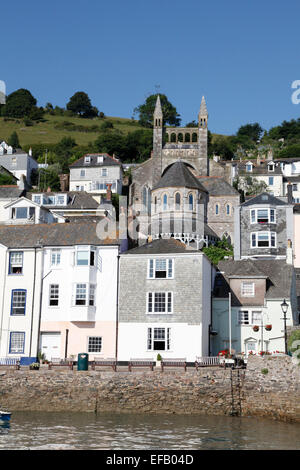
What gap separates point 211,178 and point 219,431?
60985 millimetres

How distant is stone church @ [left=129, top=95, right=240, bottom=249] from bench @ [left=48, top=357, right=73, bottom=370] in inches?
1515

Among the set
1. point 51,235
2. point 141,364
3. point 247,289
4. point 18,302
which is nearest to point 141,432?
point 141,364

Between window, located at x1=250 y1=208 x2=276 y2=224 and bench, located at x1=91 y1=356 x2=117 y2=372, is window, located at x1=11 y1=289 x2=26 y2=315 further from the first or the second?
window, located at x1=250 y1=208 x2=276 y2=224

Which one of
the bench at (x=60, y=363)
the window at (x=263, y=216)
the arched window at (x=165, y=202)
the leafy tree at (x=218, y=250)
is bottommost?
the bench at (x=60, y=363)

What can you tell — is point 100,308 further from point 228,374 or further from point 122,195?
point 122,195

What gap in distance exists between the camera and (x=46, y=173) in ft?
358

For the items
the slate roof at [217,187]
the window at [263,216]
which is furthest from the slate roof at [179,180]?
the window at [263,216]

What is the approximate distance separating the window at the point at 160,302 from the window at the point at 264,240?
99.6 feet

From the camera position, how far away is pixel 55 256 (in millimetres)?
45844

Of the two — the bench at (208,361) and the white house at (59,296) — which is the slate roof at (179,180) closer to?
the white house at (59,296)

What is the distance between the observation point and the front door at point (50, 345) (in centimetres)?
4388

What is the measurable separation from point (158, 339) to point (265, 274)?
12.9m

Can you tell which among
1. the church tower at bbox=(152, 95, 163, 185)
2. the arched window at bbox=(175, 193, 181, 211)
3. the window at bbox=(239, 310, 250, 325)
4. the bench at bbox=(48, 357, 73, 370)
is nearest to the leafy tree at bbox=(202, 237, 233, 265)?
the arched window at bbox=(175, 193, 181, 211)

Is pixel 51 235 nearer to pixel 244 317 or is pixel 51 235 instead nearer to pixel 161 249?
pixel 161 249
